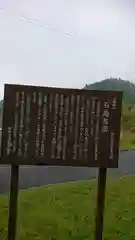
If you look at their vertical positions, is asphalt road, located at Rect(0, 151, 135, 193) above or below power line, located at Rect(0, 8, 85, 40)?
below

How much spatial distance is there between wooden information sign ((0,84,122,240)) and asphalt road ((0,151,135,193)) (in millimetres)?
625

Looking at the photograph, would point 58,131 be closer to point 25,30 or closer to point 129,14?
point 25,30

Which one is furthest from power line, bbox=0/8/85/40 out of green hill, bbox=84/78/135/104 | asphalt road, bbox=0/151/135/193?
asphalt road, bbox=0/151/135/193

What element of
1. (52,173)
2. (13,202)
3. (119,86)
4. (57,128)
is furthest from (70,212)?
(119,86)

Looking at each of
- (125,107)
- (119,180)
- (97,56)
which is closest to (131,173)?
(119,180)

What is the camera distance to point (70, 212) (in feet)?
11.8

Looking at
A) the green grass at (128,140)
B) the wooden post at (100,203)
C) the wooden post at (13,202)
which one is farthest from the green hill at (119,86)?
the wooden post at (13,202)

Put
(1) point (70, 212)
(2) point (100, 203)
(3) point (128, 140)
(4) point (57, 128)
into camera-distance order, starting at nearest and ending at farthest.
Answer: (4) point (57, 128), (2) point (100, 203), (1) point (70, 212), (3) point (128, 140)

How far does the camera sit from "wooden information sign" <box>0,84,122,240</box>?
9.37 ft

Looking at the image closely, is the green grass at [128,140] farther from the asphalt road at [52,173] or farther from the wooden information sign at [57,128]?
the wooden information sign at [57,128]

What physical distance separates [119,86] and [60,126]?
1.15 meters

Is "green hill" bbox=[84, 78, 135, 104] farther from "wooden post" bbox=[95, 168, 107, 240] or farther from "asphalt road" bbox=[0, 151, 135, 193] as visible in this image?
"wooden post" bbox=[95, 168, 107, 240]

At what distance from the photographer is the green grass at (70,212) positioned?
11.5ft

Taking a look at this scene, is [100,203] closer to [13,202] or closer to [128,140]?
[13,202]
